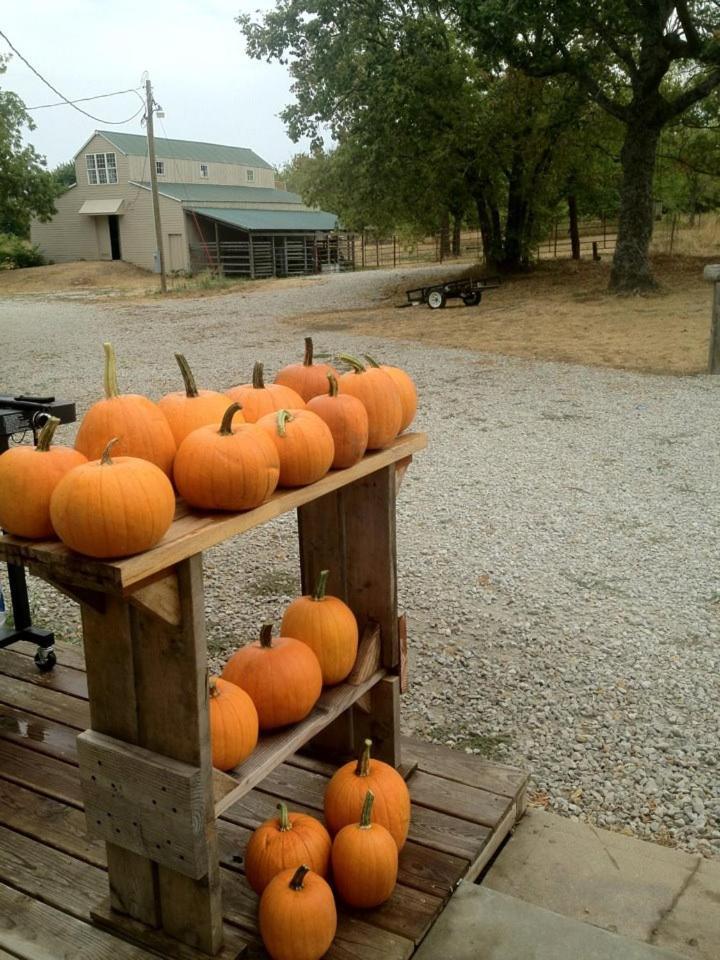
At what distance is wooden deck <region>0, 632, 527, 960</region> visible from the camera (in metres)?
2.10

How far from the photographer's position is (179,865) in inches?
76.0

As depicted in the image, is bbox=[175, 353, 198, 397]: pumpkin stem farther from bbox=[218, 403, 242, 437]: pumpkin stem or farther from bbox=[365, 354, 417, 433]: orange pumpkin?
bbox=[365, 354, 417, 433]: orange pumpkin

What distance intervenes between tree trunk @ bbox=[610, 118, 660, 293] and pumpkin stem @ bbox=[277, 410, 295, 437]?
1751 cm

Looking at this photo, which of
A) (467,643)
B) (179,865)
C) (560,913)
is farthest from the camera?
(467,643)

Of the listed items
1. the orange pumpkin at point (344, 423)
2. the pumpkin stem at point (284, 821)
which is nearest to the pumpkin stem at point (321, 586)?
the orange pumpkin at point (344, 423)

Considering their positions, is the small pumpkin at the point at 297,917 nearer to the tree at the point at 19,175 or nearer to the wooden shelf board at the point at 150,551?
the wooden shelf board at the point at 150,551

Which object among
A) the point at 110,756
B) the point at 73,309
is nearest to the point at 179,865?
the point at 110,756

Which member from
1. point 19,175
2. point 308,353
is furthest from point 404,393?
point 19,175

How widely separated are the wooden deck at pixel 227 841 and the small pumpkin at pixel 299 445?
1104 mm

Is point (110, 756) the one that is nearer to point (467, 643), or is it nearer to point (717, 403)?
point (467, 643)

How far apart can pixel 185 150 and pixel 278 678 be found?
45853mm

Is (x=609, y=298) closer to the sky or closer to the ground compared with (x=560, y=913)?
closer to the sky

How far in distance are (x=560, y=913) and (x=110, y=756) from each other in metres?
1.25

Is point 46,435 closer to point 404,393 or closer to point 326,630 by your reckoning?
point 326,630
